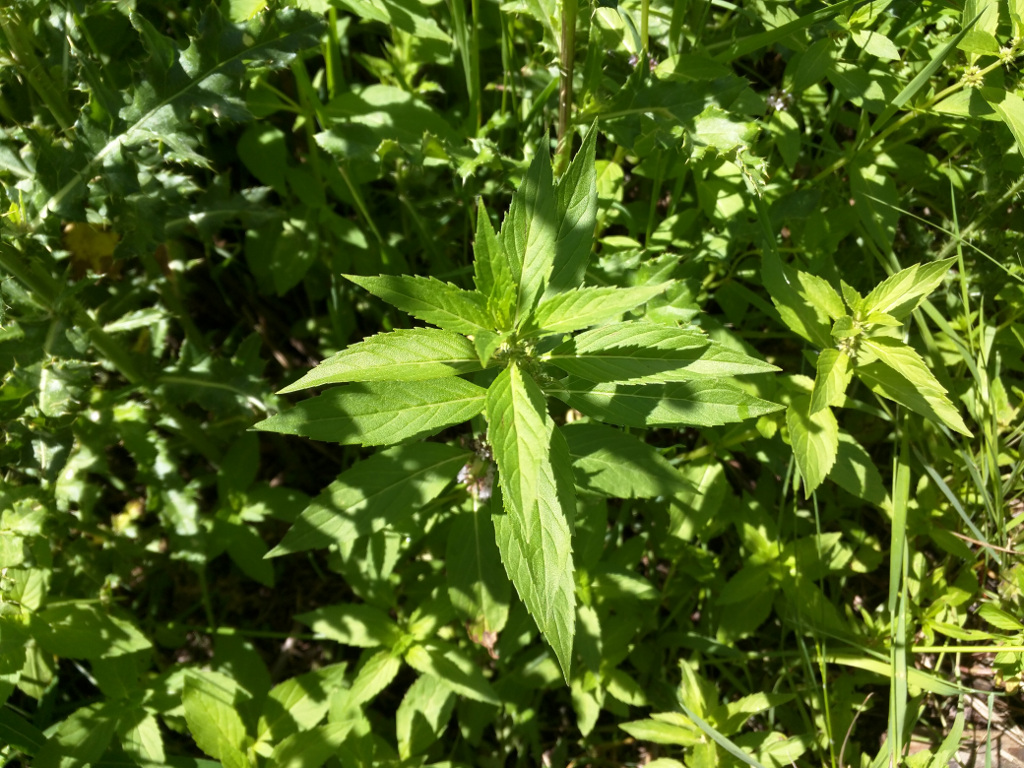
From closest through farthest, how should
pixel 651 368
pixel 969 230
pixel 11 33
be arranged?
pixel 651 368 → pixel 11 33 → pixel 969 230

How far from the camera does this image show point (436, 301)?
1.81m

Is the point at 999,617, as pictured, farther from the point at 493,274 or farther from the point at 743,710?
the point at 493,274

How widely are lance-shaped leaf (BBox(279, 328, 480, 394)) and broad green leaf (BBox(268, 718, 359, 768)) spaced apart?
131cm

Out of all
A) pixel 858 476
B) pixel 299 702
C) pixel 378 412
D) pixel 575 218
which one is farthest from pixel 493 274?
pixel 299 702

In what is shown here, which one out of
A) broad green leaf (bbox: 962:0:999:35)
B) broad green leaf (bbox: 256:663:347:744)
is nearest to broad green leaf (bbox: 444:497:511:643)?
broad green leaf (bbox: 256:663:347:744)

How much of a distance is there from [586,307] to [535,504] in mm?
459

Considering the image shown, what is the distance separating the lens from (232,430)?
9.96 ft

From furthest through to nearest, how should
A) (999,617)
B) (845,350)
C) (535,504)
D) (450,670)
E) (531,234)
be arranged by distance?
(450,670)
(999,617)
(845,350)
(531,234)
(535,504)

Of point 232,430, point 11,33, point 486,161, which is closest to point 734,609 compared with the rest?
point 486,161

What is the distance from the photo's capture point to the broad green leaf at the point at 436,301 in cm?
173

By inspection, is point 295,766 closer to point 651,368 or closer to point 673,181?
point 651,368

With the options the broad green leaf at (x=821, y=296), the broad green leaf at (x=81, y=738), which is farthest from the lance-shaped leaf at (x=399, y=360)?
the broad green leaf at (x=81, y=738)

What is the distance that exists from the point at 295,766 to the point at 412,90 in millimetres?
2390

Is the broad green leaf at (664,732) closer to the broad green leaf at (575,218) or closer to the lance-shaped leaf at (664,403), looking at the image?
the lance-shaped leaf at (664,403)
